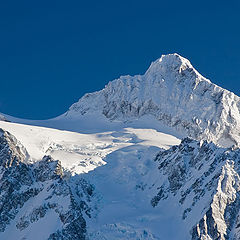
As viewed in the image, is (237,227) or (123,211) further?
(123,211)

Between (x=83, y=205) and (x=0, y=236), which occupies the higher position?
(x=83, y=205)

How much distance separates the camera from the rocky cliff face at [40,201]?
586ft

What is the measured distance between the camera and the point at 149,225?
616 ft

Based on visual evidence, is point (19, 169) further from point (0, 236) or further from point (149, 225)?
point (149, 225)

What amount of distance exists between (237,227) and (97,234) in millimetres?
31714

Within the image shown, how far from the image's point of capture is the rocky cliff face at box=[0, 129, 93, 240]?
586 ft

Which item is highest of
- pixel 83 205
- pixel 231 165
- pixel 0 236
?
pixel 231 165

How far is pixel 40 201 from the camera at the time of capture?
186m

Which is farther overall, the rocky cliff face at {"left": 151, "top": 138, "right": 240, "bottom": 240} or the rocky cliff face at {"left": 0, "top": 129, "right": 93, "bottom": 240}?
the rocky cliff face at {"left": 0, "top": 129, "right": 93, "bottom": 240}

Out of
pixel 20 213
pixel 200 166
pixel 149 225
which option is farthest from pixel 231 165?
pixel 20 213

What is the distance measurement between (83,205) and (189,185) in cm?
2628

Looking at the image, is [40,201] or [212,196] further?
[40,201]

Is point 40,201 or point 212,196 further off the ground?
point 212,196

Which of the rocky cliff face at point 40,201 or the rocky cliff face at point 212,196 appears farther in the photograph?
the rocky cliff face at point 40,201
